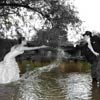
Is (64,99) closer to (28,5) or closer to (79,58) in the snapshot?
(28,5)

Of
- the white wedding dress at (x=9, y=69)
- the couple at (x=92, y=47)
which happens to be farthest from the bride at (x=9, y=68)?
the couple at (x=92, y=47)

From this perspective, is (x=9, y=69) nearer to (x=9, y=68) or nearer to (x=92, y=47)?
(x=9, y=68)

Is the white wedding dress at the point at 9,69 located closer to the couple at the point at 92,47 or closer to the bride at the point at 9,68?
the bride at the point at 9,68

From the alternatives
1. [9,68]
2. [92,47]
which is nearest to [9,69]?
[9,68]

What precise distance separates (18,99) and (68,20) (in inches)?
542

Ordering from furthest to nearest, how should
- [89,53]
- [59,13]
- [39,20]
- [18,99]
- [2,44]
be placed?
[2,44] < [39,20] < [59,13] < [89,53] < [18,99]

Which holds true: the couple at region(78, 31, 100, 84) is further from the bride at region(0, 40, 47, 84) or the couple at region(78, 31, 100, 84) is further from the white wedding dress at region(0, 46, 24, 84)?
the white wedding dress at region(0, 46, 24, 84)

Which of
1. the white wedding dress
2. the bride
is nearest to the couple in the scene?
the bride

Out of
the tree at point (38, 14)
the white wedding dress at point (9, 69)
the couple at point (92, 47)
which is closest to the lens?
the white wedding dress at point (9, 69)

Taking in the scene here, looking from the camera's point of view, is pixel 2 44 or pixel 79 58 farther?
pixel 79 58

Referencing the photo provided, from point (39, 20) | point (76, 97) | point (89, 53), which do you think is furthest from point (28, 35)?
point (76, 97)

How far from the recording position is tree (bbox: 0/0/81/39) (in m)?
24.3

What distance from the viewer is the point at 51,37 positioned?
2550 centimetres

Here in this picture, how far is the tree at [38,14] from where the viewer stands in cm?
2434
